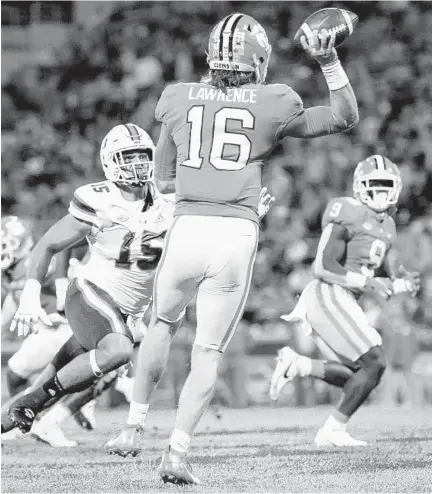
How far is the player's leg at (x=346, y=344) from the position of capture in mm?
6355

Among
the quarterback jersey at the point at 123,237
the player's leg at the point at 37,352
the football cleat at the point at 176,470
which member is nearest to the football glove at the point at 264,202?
the quarterback jersey at the point at 123,237

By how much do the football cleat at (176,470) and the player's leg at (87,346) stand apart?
115 cm

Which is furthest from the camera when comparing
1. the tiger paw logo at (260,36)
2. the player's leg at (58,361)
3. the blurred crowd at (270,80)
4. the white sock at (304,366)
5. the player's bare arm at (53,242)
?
the blurred crowd at (270,80)

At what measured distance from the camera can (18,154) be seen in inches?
572

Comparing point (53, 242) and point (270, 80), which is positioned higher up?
point (53, 242)

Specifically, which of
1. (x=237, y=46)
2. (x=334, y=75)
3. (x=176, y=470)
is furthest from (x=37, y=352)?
(x=334, y=75)

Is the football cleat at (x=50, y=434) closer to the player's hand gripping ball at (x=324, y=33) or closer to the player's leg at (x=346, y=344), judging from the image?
the player's leg at (x=346, y=344)

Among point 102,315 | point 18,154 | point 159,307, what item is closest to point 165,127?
point 159,307

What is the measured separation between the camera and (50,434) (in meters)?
6.78

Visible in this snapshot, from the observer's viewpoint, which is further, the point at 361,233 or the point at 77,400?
the point at 77,400

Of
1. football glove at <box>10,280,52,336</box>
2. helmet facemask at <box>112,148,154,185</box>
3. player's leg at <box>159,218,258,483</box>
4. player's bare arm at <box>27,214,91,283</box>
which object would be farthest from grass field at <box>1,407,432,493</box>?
helmet facemask at <box>112,148,154,185</box>

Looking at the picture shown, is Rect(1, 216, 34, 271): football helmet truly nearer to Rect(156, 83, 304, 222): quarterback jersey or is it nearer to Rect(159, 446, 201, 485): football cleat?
Rect(156, 83, 304, 222): quarterback jersey

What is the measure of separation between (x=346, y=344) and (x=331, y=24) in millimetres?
2681

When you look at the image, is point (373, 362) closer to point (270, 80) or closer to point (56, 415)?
point (56, 415)
